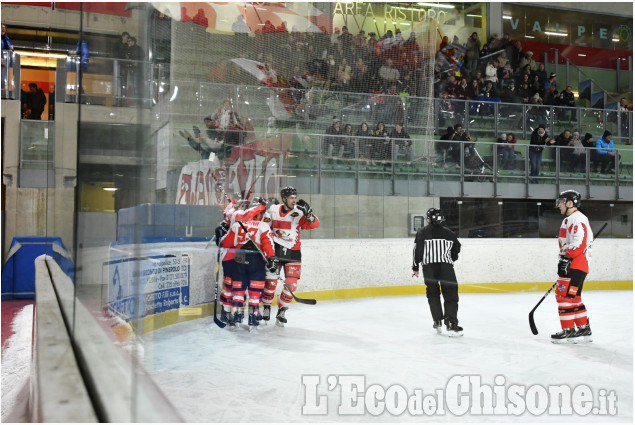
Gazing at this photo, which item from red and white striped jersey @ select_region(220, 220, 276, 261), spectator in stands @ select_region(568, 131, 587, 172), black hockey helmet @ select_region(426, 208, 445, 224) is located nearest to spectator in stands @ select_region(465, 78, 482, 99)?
spectator in stands @ select_region(568, 131, 587, 172)

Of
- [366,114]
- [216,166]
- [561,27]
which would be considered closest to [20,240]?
[216,166]

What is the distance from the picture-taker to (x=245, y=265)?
5.44 metres

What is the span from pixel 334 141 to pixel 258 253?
2.73 metres

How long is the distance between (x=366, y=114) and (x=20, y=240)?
429cm

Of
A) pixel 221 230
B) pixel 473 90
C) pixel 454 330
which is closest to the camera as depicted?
pixel 454 330

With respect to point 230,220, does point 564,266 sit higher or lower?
lower

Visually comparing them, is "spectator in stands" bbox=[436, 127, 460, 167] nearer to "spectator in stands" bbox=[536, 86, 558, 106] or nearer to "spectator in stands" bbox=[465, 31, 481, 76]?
"spectator in stands" bbox=[465, 31, 481, 76]

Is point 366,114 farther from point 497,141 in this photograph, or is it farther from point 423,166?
point 497,141

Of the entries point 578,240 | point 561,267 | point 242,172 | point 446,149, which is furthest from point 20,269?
point 578,240

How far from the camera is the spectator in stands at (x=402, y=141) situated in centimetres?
820

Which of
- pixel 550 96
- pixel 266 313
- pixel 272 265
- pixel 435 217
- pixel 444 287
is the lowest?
pixel 266 313

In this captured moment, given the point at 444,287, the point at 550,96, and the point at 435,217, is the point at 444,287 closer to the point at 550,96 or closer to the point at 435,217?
the point at 435,217

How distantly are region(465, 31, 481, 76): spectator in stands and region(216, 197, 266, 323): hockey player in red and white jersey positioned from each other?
260 inches

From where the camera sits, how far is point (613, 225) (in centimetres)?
905
